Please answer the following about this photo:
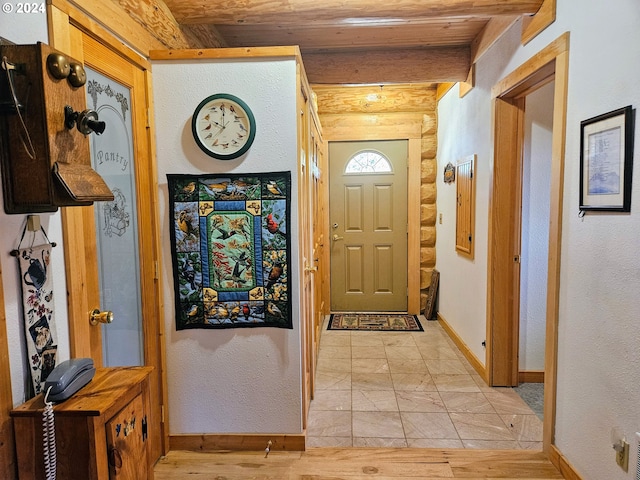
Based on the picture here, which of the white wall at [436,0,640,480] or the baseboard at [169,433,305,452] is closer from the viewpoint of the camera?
the white wall at [436,0,640,480]

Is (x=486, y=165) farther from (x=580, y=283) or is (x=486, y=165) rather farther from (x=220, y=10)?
(x=220, y=10)

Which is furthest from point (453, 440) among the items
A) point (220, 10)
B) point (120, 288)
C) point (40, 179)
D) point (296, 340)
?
point (220, 10)

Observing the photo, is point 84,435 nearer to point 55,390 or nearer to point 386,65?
point 55,390

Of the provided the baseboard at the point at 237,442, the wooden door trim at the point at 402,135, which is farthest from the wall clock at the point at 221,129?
the wooden door trim at the point at 402,135

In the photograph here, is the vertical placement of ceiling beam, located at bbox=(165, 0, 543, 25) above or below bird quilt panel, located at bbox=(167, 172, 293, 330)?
above

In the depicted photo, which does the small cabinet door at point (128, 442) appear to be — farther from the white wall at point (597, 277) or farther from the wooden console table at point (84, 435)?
the white wall at point (597, 277)

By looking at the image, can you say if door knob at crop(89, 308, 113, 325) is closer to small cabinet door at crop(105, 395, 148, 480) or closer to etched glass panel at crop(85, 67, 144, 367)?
etched glass panel at crop(85, 67, 144, 367)

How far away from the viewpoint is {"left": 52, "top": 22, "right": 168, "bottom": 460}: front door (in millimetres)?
1429

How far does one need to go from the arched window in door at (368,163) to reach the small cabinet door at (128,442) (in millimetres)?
3754

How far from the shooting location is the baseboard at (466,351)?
298 centimetres

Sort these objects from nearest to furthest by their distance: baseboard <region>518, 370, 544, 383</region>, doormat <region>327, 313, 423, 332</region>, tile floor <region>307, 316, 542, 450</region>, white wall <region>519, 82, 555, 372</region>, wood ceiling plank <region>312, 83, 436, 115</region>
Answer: tile floor <region>307, 316, 542, 450</region>
white wall <region>519, 82, 555, 372</region>
baseboard <region>518, 370, 544, 383</region>
doormat <region>327, 313, 423, 332</region>
wood ceiling plank <region>312, 83, 436, 115</region>

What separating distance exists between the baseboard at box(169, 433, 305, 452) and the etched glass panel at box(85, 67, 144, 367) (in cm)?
54

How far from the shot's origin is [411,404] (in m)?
2.61

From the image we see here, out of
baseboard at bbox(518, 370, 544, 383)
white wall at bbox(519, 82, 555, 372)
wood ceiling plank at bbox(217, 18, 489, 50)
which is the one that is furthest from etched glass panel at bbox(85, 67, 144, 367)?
baseboard at bbox(518, 370, 544, 383)
